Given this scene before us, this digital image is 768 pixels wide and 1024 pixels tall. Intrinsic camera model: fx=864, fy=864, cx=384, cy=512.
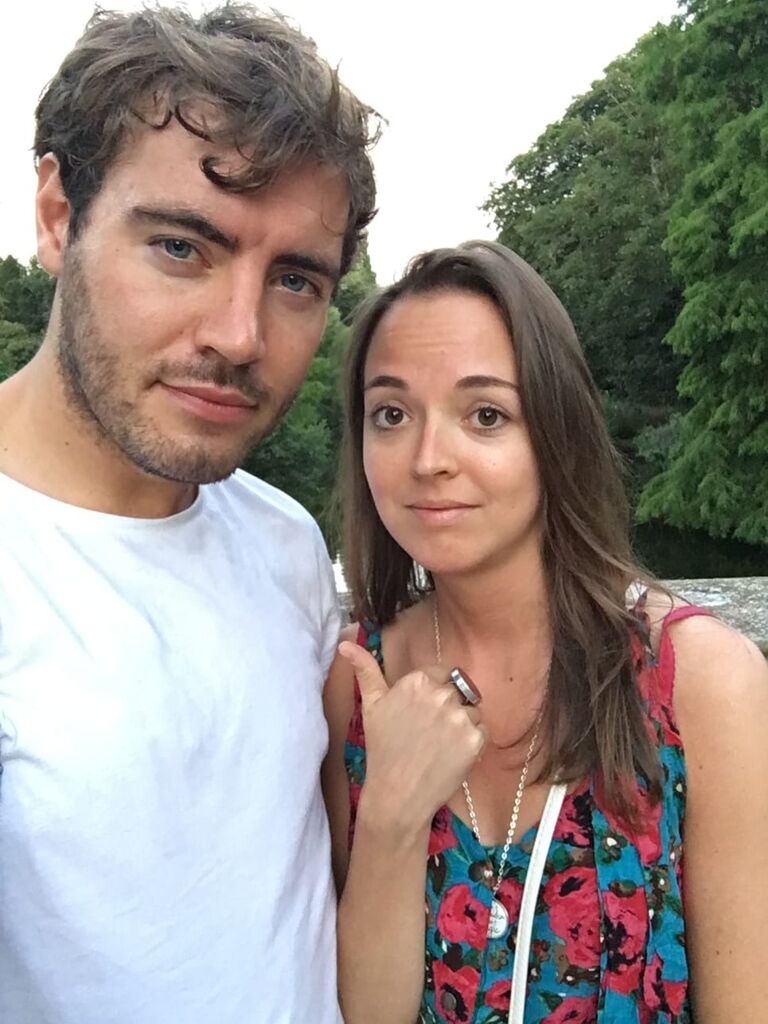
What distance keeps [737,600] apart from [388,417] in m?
1.36

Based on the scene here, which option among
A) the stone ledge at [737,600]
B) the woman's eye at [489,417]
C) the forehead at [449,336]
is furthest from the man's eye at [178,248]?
the stone ledge at [737,600]

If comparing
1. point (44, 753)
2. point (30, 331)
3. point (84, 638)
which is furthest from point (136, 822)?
point (30, 331)

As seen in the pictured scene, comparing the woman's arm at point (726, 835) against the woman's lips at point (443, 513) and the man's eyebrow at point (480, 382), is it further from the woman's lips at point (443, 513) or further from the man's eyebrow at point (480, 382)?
the man's eyebrow at point (480, 382)

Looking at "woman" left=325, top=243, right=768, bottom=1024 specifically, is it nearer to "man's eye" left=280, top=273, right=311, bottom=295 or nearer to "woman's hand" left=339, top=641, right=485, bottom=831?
"woman's hand" left=339, top=641, right=485, bottom=831

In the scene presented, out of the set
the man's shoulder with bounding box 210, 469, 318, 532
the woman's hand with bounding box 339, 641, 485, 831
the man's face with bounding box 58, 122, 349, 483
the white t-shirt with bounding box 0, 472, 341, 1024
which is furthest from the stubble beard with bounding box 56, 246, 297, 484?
the woman's hand with bounding box 339, 641, 485, 831

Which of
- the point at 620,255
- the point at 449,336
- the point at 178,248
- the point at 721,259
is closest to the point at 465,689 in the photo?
the point at 449,336

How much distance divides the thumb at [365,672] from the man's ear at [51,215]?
0.84 meters

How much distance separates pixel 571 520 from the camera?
1.65 metres

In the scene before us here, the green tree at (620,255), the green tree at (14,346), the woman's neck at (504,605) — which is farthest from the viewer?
the green tree at (620,255)

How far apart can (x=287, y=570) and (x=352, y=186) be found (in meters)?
0.72

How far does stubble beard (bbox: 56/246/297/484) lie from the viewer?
4.54 feet

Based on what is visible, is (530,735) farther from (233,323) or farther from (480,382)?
(233,323)

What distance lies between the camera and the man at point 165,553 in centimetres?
118

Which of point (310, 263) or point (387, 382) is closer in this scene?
point (310, 263)
